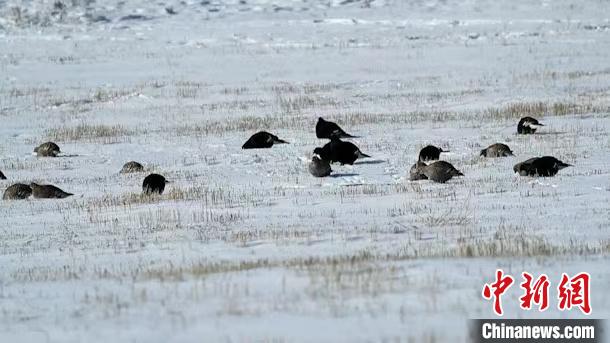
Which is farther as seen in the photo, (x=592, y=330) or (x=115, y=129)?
(x=115, y=129)

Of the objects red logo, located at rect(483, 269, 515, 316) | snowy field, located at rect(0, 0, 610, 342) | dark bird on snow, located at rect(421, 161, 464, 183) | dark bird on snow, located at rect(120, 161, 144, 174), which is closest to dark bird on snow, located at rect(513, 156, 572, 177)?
snowy field, located at rect(0, 0, 610, 342)

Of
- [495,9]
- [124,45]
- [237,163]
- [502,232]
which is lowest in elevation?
[502,232]

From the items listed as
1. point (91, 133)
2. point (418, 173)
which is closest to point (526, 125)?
point (418, 173)

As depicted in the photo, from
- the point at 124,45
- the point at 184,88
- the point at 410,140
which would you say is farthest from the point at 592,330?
the point at 124,45

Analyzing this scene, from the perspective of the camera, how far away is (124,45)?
42.4m

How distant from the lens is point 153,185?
1419 cm

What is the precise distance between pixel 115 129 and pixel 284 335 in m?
16.9

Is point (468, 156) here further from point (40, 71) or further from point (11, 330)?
point (40, 71)

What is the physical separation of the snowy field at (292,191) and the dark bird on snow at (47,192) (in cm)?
20

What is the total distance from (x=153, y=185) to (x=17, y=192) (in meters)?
1.99

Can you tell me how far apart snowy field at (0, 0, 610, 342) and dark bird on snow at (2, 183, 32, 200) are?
27 cm

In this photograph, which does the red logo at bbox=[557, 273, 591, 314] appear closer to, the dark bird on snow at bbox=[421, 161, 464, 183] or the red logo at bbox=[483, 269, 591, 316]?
the red logo at bbox=[483, 269, 591, 316]

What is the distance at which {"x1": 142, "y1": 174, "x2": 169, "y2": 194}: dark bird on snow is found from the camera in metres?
14.1

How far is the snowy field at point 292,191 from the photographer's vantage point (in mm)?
7473
